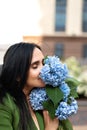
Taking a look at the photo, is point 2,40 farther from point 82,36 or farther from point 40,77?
point 82,36

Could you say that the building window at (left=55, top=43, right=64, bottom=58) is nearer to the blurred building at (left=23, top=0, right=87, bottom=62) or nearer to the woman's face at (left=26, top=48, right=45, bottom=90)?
the blurred building at (left=23, top=0, right=87, bottom=62)

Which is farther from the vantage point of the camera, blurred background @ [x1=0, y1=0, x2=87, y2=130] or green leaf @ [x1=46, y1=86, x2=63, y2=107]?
blurred background @ [x1=0, y1=0, x2=87, y2=130]

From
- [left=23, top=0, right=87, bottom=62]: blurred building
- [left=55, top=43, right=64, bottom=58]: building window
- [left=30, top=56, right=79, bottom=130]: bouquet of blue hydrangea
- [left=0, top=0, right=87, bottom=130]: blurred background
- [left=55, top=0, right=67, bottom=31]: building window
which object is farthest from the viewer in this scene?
[left=55, top=0, right=67, bottom=31]: building window

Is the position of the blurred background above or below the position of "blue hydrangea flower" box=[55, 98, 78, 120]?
below

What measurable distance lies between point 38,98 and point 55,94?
0.30 ft

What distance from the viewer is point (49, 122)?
245 cm

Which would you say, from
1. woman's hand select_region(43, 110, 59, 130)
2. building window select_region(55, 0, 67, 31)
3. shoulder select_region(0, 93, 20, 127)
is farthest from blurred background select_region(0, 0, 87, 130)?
shoulder select_region(0, 93, 20, 127)

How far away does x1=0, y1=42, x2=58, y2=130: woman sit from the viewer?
2.32m

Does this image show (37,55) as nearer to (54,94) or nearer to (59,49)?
(54,94)

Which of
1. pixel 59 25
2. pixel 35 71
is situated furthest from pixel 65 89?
pixel 59 25

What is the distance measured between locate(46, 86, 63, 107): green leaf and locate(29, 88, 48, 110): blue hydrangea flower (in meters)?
0.03

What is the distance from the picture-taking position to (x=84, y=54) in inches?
663

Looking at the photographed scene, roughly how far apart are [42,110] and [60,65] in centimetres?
25

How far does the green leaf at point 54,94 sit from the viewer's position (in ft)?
7.86
